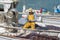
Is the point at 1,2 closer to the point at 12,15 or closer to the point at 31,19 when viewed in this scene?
the point at 12,15

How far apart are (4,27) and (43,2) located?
2818 cm

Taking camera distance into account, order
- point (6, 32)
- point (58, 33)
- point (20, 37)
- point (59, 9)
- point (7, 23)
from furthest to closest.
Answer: point (59, 9)
point (7, 23)
point (6, 32)
point (20, 37)
point (58, 33)

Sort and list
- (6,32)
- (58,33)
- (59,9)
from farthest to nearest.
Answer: (59,9) < (6,32) < (58,33)

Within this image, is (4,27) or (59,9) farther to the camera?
(59,9)

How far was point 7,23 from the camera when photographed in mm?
9141

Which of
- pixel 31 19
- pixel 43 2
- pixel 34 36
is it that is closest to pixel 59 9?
pixel 43 2

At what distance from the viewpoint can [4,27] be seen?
346 inches

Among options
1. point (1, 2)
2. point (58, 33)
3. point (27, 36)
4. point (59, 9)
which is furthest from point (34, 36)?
point (59, 9)

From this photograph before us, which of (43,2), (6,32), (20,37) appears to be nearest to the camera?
(20,37)

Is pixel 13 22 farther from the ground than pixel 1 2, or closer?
closer

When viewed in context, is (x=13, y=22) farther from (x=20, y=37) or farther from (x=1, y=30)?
(x=20, y=37)

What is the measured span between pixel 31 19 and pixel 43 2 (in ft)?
90.4

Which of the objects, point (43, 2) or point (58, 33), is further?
point (43, 2)

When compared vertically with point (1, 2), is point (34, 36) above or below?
below
